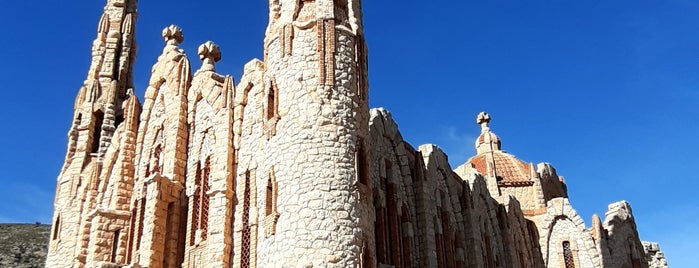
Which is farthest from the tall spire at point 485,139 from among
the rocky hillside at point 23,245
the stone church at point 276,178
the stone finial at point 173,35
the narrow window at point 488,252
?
the rocky hillside at point 23,245

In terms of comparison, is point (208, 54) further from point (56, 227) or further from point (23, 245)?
point (23, 245)

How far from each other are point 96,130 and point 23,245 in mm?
32087

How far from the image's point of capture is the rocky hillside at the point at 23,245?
175 feet

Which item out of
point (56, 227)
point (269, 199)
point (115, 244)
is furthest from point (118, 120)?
point (269, 199)

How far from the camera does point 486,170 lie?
119 ft

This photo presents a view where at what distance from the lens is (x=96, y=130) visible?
101ft

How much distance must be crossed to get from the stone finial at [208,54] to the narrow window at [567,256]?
58.6ft

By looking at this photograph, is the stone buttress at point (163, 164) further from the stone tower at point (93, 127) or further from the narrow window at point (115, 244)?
the stone tower at point (93, 127)

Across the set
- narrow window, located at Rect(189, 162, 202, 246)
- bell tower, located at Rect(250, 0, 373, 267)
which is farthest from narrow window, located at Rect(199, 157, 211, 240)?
bell tower, located at Rect(250, 0, 373, 267)

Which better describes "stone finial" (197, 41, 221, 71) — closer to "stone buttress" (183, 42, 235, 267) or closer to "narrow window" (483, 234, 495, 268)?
"stone buttress" (183, 42, 235, 267)

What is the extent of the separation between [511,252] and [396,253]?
992cm

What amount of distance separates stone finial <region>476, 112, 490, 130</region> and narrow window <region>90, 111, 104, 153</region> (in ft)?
67.9

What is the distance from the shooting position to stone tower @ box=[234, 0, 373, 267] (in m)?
16.4

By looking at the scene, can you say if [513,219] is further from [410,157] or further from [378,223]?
[378,223]
